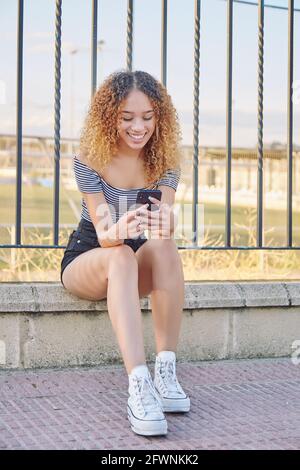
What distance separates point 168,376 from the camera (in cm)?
294

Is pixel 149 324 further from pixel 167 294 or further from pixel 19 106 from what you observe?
pixel 19 106

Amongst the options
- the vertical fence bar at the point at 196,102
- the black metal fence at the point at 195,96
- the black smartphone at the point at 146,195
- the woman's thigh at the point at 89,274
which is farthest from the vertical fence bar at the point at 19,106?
the vertical fence bar at the point at 196,102

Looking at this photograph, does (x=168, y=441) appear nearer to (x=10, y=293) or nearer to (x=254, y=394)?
(x=254, y=394)

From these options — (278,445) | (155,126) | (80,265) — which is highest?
(155,126)

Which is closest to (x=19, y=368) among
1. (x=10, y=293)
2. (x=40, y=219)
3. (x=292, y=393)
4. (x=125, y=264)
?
(x=10, y=293)

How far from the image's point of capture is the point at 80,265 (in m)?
3.09

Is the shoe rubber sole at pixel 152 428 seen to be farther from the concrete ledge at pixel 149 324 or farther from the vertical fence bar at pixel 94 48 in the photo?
the vertical fence bar at pixel 94 48

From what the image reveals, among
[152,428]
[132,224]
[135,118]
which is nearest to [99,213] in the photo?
[132,224]

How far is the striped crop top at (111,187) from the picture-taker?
3.08 metres

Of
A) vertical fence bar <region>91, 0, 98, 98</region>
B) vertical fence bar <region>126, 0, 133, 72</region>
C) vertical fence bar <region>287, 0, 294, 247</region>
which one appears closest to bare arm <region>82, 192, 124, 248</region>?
vertical fence bar <region>91, 0, 98, 98</region>

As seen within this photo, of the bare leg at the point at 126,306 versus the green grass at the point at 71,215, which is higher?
the green grass at the point at 71,215

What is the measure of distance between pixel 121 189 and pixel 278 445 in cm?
118

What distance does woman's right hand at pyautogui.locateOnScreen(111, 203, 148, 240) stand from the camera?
2.83 metres

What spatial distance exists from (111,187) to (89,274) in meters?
0.36
